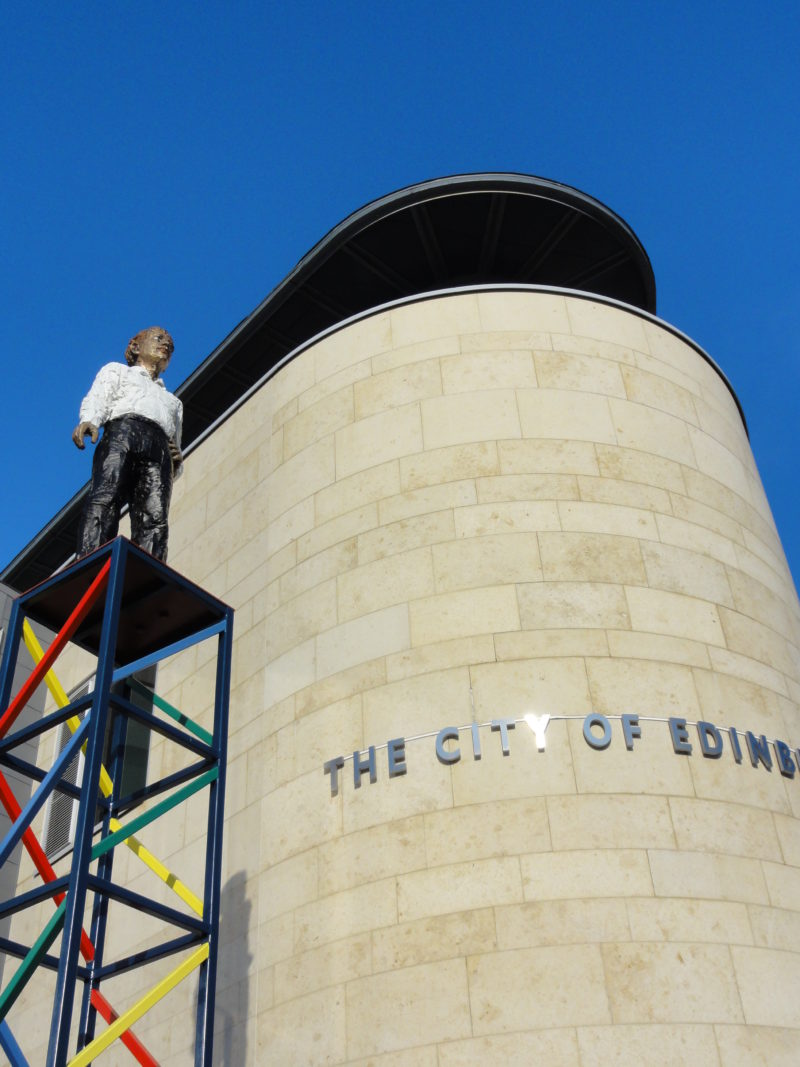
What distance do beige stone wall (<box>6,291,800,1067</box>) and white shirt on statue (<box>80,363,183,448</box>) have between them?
3298mm

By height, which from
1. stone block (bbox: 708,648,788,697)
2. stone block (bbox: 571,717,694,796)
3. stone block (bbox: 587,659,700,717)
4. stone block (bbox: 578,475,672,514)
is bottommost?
stone block (bbox: 571,717,694,796)

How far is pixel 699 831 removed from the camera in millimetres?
12758

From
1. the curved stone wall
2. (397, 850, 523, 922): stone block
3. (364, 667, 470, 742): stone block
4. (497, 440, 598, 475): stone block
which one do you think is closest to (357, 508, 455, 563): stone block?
the curved stone wall

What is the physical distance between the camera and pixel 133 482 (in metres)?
13.8

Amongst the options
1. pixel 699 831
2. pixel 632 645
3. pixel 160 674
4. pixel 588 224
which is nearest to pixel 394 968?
pixel 699 831

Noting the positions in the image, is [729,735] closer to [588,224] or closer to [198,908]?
[198,908]

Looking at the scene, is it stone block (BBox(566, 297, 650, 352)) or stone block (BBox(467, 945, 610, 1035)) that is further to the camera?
stone block (BBox(566, 297, 650, 352))

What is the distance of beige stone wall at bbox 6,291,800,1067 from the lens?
1184 centimetres

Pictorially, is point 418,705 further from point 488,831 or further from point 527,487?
point 527,487

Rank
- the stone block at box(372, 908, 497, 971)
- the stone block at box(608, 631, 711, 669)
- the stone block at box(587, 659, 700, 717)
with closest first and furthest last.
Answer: the stone block at box(372, 908, 497, 971) < the stone block at box(587, 659, 700, 717) < the stone block at box(608, 631, 711, 669)

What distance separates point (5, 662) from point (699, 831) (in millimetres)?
7926

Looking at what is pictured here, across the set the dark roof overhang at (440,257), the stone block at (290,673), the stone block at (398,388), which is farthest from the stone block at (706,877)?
the dark roof overhang at (440,257)

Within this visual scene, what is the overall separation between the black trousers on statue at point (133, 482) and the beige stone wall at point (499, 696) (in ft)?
9.95

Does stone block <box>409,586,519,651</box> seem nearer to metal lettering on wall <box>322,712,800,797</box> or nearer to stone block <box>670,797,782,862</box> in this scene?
metal lettering on wall <box>322,712,800,797</box>
